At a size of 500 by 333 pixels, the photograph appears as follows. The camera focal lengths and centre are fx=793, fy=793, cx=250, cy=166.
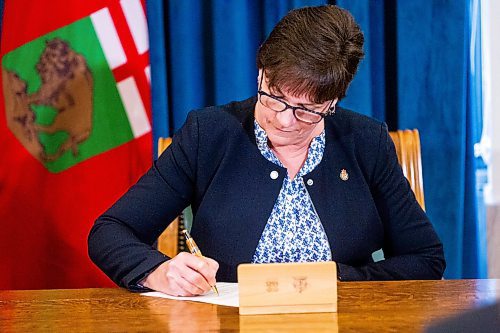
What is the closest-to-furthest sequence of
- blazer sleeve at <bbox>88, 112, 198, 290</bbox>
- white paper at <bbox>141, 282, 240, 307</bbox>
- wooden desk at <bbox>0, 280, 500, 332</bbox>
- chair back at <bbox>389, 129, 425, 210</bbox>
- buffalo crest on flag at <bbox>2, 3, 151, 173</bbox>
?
wooden desk at <bbox>0, 280, 500, 332</bbox>
white paper at <bbox>141, 282, 240, 307</bbox>
blazer sleeve at <bbox>88, 112, 198, 290</bbox>
chair back at <bbox>389, 129, 425, 210</bbox>
buffalo crest on flag at <bbox>2, 3, 151, 173</bbox>

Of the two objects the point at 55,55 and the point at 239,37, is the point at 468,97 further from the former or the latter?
the point at 55,55

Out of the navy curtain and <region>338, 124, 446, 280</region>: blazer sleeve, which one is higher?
the navy curtain

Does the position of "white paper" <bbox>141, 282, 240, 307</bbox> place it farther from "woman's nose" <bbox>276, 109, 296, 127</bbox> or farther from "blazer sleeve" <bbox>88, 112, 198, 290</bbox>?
"woman's nose" <bbox>276, 109, 296, 127</bbox>

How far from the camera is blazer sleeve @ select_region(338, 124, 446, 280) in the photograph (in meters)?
1.93

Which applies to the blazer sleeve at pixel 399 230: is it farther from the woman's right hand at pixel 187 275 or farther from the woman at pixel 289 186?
the woman's right hand at pixel 187 275

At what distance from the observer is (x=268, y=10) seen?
9.36 feet

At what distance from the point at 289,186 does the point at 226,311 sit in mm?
565

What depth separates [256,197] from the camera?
1998 millimetres

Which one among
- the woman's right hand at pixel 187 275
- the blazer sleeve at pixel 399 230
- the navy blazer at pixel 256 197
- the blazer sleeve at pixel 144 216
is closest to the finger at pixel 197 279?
the woman's right hand at pixel 187 275

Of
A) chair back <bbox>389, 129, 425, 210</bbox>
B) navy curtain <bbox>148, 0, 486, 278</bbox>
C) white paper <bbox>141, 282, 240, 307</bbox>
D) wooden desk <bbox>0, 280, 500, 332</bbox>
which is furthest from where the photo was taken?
navy curtain <bbox>148, 0, 486, 278</bbox>

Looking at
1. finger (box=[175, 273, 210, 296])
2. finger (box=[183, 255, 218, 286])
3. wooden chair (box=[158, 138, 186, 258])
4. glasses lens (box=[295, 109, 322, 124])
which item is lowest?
wooden chair (box=[158, 138, 186, 258])

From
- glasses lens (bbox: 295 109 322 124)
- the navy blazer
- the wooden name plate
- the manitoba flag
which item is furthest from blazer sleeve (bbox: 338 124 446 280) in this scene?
the manitoba flag

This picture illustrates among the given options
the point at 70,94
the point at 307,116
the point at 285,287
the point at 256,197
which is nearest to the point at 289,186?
the point at 256,197

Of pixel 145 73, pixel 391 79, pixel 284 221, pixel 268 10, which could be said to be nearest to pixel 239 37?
pixel 268 10
